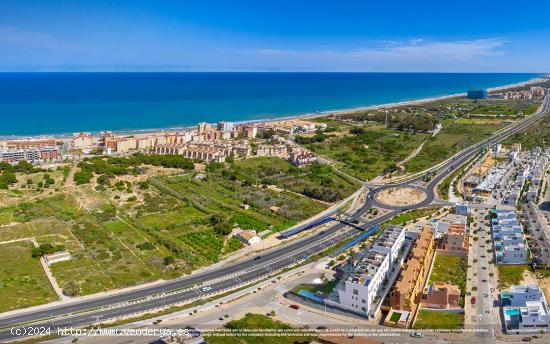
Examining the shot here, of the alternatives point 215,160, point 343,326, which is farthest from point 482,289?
point 215,160

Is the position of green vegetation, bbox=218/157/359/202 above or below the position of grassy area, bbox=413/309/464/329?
above

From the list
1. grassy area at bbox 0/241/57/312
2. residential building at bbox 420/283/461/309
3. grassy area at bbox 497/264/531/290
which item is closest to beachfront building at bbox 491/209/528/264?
grassy area at bbox 497/264/531/290

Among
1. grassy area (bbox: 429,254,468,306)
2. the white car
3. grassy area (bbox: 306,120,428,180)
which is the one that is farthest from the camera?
grassy area (bbox: 306,120,428,180)

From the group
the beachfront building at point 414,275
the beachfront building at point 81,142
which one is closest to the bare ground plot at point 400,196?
the beachfront building at point 414,275

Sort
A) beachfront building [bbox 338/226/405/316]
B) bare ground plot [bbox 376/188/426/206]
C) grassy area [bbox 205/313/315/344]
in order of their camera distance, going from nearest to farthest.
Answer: grassy area [bbox 205/313/315/344] < beachfront building [bbox 338/226/405/316] < bare ground plot [bbox 376/188/426/206]

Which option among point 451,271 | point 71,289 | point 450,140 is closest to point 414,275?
point 451,271

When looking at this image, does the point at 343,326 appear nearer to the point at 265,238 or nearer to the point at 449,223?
the point at 265,238

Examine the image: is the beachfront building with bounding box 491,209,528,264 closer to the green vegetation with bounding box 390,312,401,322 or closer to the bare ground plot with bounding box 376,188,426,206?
the bare ground plot with bounding box 376,188,426,206

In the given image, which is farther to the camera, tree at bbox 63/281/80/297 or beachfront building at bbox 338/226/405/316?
tree at bbox 63/281/80/297

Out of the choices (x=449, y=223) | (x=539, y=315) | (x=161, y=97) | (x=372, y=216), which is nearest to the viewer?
(x=539, y=315)
